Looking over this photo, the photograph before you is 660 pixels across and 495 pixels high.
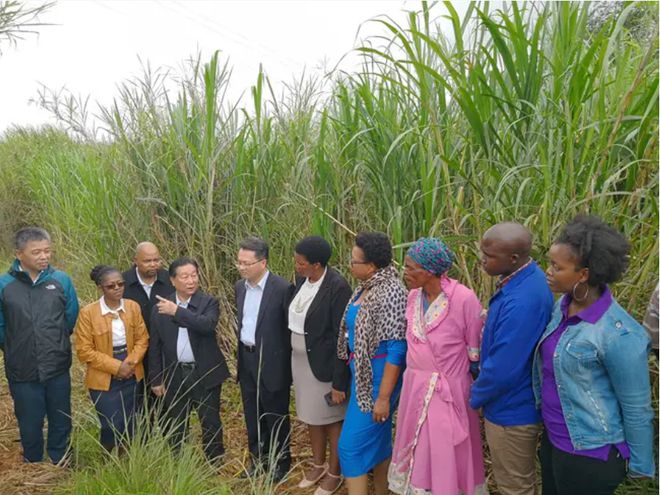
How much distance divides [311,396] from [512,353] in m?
1.32

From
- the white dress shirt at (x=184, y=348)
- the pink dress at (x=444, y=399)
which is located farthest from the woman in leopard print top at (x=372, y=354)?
the white dress shirt at (x=184, y=348)

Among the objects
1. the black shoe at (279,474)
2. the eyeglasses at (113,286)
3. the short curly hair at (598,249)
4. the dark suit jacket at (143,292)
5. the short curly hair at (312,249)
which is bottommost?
the black shoe at (279,474)

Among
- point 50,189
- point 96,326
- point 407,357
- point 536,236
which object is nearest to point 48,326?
point 96,326

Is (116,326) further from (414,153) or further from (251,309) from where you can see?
(414,153)

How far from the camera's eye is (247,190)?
4.36 meters

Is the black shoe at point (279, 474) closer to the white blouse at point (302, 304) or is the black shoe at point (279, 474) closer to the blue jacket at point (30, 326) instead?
the white blouse at point (302, 304)

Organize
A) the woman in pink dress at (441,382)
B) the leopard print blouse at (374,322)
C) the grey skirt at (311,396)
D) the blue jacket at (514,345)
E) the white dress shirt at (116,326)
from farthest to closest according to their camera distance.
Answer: the white dress shirt at (116,326)
the grey skirt at (311,396)
the leopard print blouse at (374,322)
the woman in pink dress at (441,382)
the blue jacket at (514,345)

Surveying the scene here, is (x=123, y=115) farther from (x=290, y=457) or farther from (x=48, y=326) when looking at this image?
(x=290, y=457)

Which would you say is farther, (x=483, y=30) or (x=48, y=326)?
(x=48, y=326)

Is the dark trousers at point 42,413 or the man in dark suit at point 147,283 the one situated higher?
the man in dark suit at point 147,283

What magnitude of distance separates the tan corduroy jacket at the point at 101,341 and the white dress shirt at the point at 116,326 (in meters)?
0.02

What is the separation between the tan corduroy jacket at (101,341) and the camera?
3.11m

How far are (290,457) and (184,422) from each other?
69 cm

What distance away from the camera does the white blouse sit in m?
2.92
